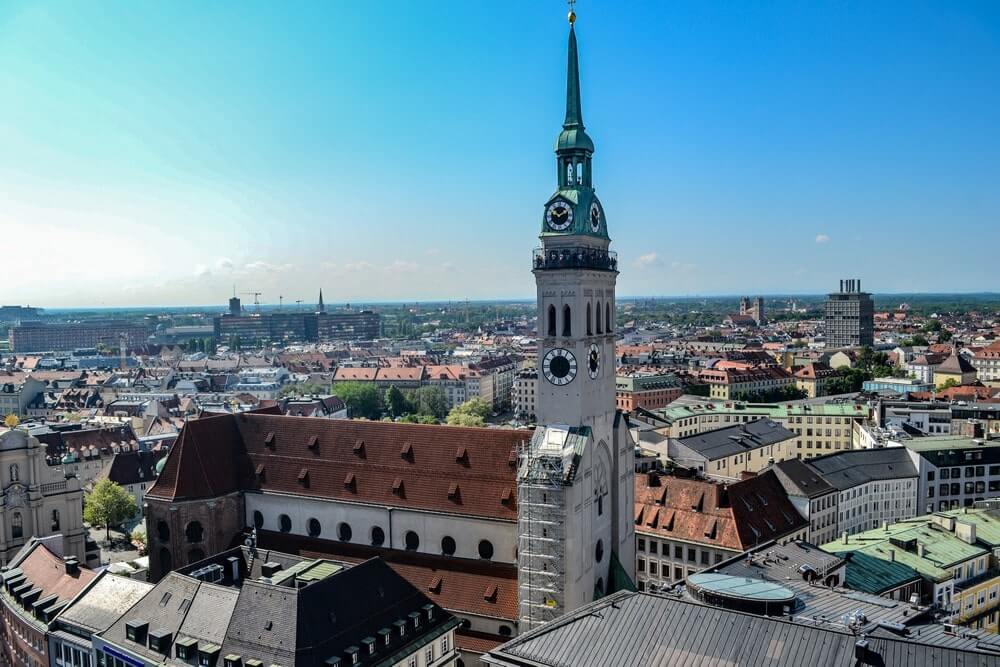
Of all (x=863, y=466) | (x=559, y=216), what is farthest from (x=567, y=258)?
(x=863, y=466)

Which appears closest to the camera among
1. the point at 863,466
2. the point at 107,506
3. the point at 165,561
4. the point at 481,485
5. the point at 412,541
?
the point at 481,485

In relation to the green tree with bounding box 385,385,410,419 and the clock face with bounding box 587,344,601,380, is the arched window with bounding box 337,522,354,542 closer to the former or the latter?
the clock face with bounding box 587,344,601,380

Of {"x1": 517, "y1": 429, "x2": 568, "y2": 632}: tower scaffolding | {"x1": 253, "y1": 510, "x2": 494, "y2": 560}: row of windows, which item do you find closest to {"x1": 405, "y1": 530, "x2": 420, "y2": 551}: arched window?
{"x1": 253, "y1": 510, "x2": 494, "y2": 560}: row of windows

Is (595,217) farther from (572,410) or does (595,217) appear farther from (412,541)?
(412,541)

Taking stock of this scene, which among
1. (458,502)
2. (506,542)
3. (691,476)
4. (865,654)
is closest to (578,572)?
(506,542)

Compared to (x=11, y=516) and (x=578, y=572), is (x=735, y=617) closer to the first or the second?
(x=578, y=572)

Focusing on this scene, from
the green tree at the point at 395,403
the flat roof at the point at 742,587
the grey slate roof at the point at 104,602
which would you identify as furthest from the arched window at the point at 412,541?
the green tree at the point at 395,403

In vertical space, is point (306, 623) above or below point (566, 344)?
below
